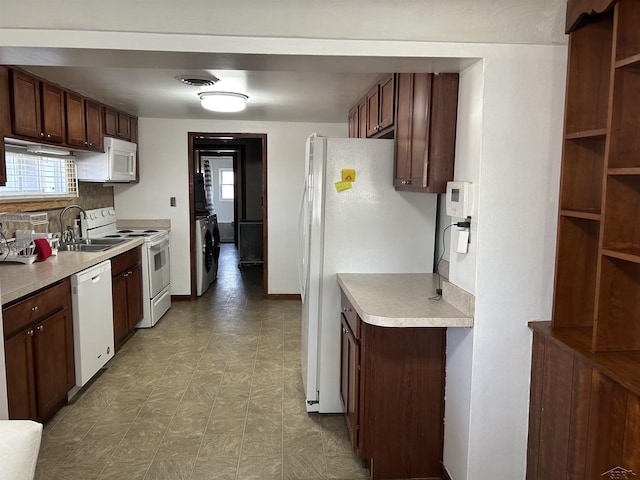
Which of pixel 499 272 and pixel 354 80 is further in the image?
pixel 354 80

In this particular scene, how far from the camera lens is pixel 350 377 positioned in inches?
102

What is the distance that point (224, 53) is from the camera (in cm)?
185

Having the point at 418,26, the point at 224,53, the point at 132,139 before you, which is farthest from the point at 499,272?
the point at 132,139

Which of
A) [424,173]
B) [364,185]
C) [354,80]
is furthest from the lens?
[354,80]

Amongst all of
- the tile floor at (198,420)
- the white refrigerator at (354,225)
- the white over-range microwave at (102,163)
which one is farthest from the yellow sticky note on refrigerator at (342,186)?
the white over-range microwave at (102,163)

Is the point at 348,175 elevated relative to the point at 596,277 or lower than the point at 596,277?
elevated

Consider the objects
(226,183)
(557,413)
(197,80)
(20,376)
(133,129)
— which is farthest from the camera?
(226,183)

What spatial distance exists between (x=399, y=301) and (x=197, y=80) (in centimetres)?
221

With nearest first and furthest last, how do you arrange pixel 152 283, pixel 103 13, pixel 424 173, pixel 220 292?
pixel 103 13, pixel 424 173, pixel 152 283, pixel 220 292

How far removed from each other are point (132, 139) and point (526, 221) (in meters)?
4.59

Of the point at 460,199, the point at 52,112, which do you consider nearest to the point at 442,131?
the point at 460,199

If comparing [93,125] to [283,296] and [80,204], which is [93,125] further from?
[283,296]

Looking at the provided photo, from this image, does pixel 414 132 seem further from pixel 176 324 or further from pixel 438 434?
pixel 176 324

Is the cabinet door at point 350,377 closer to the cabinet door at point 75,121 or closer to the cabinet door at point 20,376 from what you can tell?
the cabinet door at point 20,376
